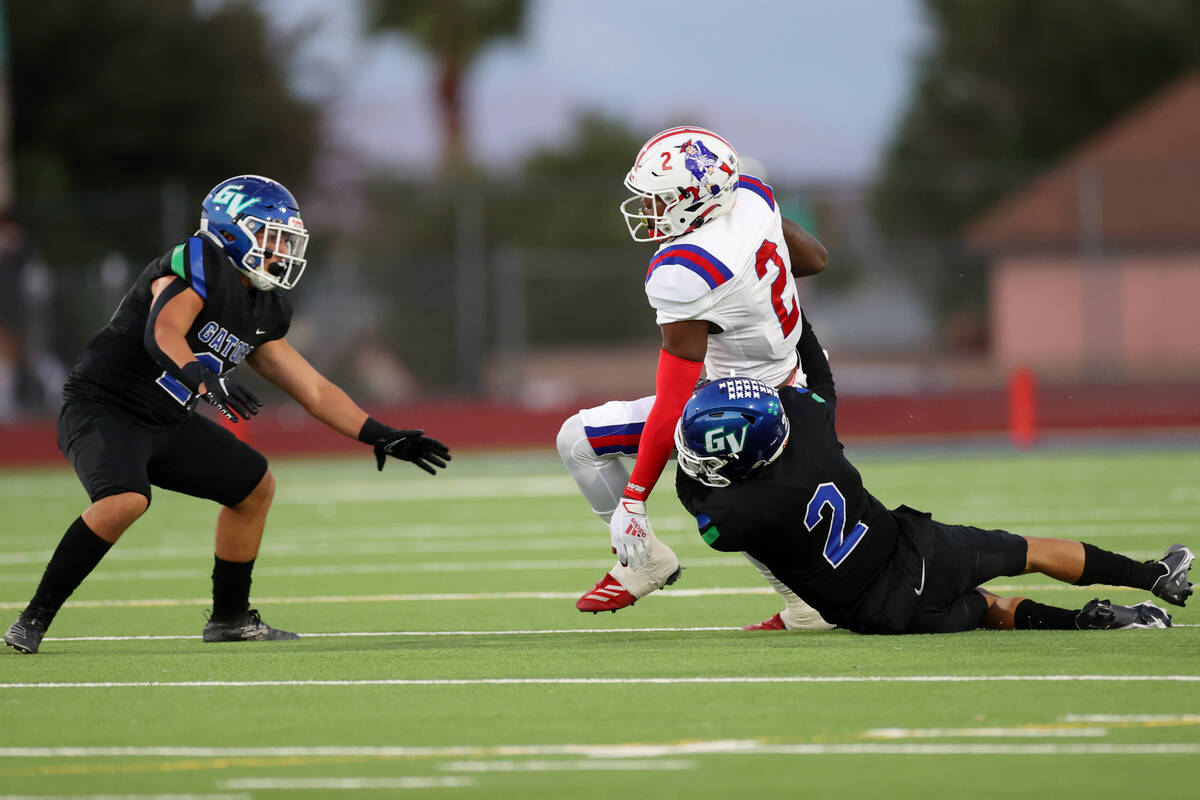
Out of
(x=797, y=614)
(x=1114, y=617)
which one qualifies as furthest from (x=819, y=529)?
(x=1114, y=617)

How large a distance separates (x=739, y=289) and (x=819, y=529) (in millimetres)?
900

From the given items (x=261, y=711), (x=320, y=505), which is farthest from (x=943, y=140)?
(x=261, y=711)

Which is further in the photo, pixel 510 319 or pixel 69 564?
pixel 510 319

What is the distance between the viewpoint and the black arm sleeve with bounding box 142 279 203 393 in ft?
20.6

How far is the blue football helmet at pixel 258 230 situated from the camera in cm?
670

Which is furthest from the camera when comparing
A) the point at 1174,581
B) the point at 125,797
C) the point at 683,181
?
the point at 683,181

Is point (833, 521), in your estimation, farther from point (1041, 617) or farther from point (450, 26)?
point (450, 26)

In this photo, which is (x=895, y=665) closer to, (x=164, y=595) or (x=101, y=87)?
(x=164, y=595)

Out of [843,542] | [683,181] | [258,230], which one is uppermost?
[683,181]

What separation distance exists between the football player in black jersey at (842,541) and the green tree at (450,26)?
33.4 metres

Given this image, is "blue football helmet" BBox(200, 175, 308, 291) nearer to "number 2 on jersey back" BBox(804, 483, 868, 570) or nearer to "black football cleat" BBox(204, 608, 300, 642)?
"black football cleat" BBox(204, 608, 300, 642)

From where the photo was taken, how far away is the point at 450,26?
38.6 metres

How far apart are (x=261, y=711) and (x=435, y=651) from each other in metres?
1.24

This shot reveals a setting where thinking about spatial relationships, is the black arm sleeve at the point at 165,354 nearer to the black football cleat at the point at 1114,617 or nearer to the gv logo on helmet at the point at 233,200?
the gv logo on helmet at the point at 233,200
